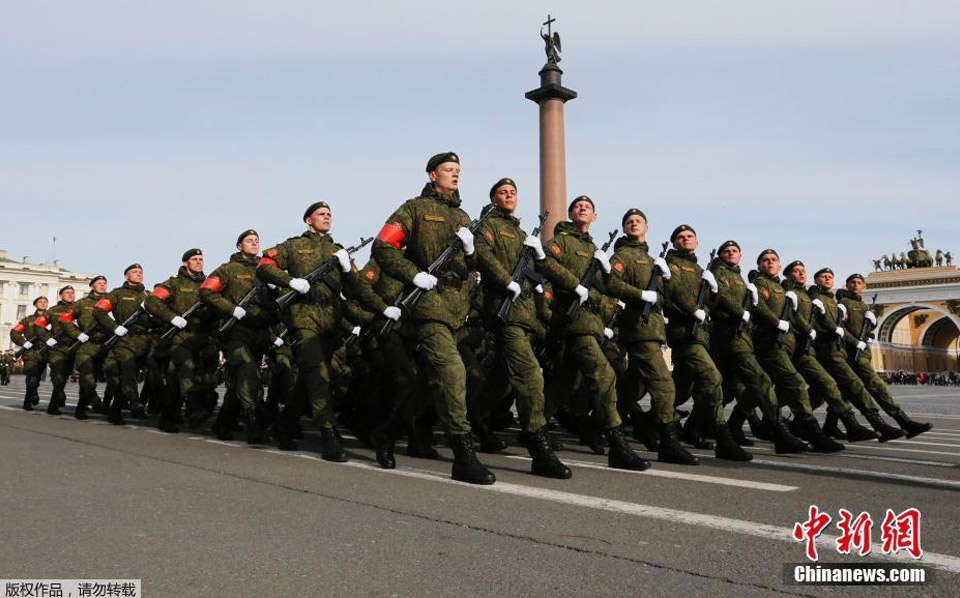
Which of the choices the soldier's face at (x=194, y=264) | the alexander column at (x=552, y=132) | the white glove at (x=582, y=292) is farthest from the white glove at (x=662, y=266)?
the alexander column at (x=552, y=132)

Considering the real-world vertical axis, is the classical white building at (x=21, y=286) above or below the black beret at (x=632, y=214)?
above

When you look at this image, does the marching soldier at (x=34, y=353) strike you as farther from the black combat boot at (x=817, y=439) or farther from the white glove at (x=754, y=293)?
the black combat boot at (x=817, y=439)

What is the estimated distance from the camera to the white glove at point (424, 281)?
5.23 metres

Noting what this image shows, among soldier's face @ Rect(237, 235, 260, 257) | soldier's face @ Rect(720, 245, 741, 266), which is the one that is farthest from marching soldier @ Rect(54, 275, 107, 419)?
soldier's face @ Rect(720, 245, 741, 266)

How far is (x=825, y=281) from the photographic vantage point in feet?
29.6

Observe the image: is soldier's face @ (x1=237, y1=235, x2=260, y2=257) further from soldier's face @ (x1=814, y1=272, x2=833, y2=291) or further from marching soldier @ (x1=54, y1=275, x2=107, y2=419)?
soldier's face @ (x1=814, y1=272, x2=833, y2=291)

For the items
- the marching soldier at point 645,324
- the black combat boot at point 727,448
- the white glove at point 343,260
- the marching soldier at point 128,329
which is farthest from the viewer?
the marching soldier at point 128,329

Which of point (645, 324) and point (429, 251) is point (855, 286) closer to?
point (645, 324)

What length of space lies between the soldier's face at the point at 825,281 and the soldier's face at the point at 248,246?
6462 millimetres

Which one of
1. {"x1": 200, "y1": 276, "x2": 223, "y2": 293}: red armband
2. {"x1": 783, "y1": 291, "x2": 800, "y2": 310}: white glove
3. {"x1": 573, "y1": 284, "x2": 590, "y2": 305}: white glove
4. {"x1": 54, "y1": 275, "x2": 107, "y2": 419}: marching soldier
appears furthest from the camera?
{"x1": 54, "y1": 275, "x2": 107, "y2": 419}: marching soldier

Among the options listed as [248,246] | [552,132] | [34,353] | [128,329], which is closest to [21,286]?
[552,132]

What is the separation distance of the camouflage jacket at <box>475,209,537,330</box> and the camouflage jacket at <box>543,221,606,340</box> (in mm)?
215

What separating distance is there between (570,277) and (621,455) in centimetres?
Result: 139

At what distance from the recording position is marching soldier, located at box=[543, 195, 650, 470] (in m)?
5.76
